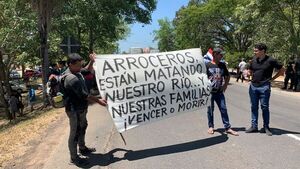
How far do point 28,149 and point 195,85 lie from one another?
3.49 meters

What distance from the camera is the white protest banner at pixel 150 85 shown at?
7926 millimetres

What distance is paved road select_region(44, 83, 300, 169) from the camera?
7.26m

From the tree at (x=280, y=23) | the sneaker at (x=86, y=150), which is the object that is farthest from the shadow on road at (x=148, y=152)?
the tree at (x=280, y=23)

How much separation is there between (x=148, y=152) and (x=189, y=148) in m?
0.74

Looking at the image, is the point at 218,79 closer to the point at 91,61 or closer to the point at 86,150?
the point at 91,61

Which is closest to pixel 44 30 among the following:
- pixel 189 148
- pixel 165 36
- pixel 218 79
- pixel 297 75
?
pixel 218 79

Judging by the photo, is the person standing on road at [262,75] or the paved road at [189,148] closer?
the paved road at [189,148]

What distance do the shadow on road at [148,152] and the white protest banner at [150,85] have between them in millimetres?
486

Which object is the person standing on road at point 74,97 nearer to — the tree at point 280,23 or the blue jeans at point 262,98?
the blue jeans at point 262,98

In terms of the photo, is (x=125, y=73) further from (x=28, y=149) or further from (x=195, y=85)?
(x=28, y=149)

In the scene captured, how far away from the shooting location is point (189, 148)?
8.34 m

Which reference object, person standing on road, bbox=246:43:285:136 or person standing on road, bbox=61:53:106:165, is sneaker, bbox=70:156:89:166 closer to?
person standing on road, bbox=61:53:106:165

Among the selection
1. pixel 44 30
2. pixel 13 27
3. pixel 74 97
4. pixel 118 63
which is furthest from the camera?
pixel 13 27

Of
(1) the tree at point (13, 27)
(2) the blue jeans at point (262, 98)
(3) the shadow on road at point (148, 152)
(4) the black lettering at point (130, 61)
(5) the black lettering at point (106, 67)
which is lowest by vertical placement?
(3) the shadow on road at point (148, 152)
